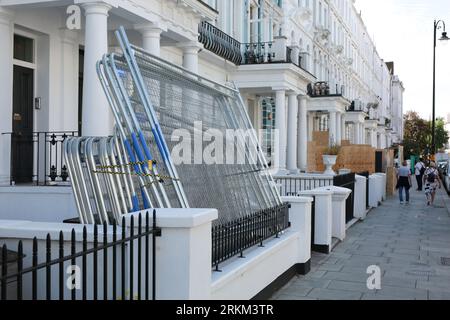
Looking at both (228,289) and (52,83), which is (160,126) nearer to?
(228,289)

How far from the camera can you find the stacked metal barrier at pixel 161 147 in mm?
5262

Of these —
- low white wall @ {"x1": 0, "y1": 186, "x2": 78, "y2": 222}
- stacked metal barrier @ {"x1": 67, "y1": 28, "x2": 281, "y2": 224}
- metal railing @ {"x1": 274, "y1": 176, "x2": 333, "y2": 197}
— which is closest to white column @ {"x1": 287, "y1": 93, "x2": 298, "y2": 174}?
metal railing @ {"x1": 274, "y1": 176, "x2": 333, "y2": 197}

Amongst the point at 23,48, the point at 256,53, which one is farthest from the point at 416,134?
the point at 23,48

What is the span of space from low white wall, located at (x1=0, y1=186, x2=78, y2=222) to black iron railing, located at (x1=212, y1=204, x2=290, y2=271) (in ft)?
11.0

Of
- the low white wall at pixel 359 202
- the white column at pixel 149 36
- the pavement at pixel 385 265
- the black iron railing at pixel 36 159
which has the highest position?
the white column at pixel 149 36

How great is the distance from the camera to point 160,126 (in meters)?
5.74

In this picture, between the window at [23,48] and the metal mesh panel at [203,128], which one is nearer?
the metal mesh panel at [203,128]

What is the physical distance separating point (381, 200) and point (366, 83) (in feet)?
132

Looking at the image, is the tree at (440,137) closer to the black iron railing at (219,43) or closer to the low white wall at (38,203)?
the black iron railing at (219,43)

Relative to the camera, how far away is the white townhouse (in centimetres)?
995

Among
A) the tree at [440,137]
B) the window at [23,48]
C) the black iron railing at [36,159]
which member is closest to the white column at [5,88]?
the black iron railing at [36,159]

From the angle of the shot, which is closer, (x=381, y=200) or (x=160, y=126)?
(x=160, y=126)
